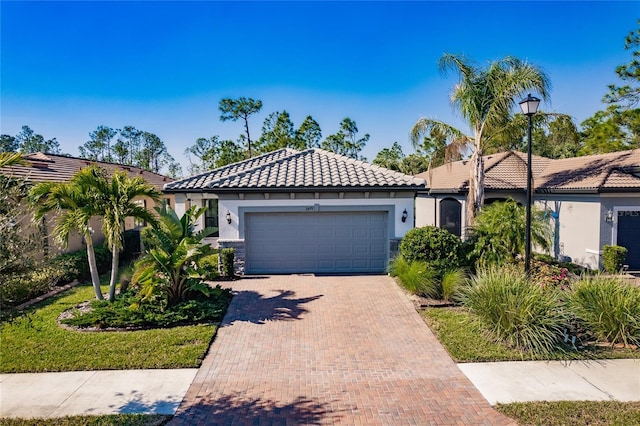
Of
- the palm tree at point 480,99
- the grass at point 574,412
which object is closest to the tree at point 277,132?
the palm tree at point 480,99

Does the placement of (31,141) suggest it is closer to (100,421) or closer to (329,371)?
(100,421)

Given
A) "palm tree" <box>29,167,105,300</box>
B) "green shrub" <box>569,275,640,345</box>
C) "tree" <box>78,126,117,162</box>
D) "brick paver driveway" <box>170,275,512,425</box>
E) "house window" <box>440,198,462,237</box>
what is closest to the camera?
"brick paver driveway" <box>170,275,512,425</box>

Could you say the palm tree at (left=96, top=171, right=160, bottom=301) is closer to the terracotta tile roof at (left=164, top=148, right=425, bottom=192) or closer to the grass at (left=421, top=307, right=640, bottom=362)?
the terracotta tile roof at (left=164, top=148, right=425, bottom=192)

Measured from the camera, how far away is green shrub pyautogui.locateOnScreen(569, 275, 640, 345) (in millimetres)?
7449

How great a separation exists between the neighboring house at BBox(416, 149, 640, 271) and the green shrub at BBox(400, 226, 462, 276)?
21.3 feet

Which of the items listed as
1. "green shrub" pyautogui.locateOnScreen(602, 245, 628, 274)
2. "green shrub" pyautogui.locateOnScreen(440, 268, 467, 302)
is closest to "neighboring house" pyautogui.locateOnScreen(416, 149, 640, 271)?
"green shrub" pyautogui.locateOnScreen(602, 245, 628, 274)

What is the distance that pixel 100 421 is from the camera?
507cm

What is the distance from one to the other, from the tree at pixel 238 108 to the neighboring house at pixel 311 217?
2316 centimetres

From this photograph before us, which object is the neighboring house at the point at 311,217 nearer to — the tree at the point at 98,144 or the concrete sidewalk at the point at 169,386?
the concrete sidewalk at the point at 169,386

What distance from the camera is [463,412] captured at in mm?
5281

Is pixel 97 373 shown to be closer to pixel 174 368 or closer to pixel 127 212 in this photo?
pixel 174 368

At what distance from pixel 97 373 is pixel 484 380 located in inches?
253

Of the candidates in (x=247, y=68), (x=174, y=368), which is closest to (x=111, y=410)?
(x=174, y=368)

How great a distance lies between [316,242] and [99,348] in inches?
300
